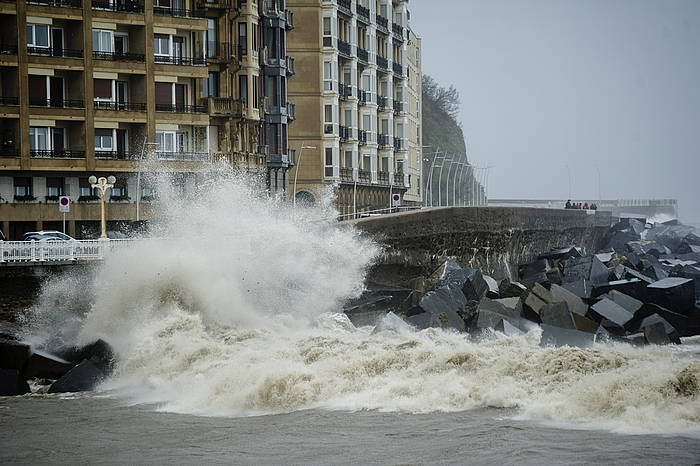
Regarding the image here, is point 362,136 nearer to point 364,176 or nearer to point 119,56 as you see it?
point 364,176

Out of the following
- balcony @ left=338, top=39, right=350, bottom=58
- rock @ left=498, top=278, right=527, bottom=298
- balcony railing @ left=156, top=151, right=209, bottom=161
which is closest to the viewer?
rock @ left=498, top=278, right=527, bottom=298

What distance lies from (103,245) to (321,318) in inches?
238

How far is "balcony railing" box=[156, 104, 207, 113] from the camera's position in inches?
2049

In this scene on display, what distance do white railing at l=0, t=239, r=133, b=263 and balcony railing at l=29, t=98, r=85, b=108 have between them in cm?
2057

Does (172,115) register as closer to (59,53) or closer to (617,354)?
(59,53)

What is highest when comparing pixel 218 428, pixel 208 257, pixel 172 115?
pixel 172 115

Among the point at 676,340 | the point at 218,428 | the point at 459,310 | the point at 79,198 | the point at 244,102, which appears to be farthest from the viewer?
the point at 244,102

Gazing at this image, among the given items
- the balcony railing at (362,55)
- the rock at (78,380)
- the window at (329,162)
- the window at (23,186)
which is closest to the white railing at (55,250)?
the rock at (78,380)

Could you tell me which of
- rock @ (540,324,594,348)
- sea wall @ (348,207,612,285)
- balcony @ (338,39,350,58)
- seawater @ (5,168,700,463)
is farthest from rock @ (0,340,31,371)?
balcony @ (338,39,350,58)

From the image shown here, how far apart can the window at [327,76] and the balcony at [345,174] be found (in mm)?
5616

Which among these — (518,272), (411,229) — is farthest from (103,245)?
(518,272)

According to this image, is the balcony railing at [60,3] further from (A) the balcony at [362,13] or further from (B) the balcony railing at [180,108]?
(A) the balcony at [362,13]

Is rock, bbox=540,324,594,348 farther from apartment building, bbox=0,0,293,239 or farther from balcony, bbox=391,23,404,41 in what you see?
balcony, bbox=391,23,404,41

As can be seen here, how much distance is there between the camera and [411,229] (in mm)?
38406
